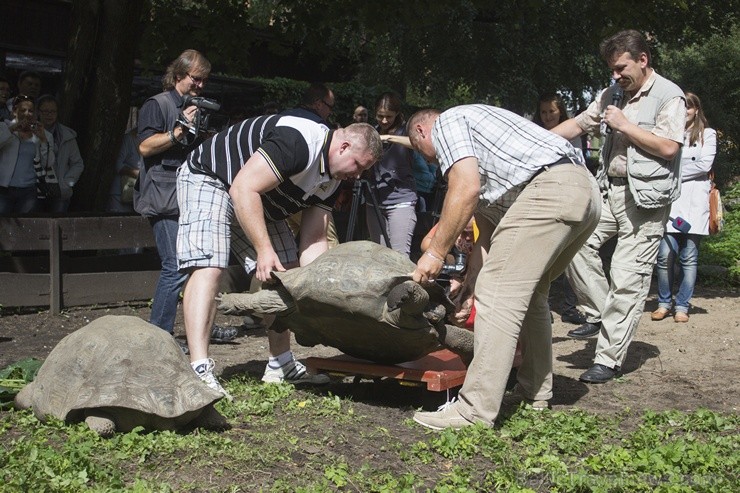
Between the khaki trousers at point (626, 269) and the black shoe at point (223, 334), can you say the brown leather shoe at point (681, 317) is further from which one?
the black shoe at point (223, 334)

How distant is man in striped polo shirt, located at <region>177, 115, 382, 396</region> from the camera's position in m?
5.56

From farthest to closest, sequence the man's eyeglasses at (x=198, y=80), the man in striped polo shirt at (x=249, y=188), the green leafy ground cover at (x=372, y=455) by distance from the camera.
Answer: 1. the man's eyeglasses at (x=198, y=80)
2. the man in striped polo shirt at (x=249, y=188)
3. the green leafy ground cover at (x=372, y=455)

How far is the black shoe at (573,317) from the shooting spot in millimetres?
9031

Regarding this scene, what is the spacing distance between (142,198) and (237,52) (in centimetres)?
578

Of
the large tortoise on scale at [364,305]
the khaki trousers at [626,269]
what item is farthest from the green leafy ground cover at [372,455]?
the khaki trousers at [626,269]

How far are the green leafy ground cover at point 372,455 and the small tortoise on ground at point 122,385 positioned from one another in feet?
0.32

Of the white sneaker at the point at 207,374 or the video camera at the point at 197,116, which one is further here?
the video camera at the point at 197,116

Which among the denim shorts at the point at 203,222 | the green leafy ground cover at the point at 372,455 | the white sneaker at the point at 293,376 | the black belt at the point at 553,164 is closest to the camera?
the green leafy ground cover at the point at 372,455

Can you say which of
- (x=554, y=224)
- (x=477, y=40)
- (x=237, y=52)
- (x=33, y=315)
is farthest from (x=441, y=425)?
(x=477, y=40)

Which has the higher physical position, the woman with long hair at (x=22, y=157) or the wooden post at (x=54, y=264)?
the woman with long hair at (x=22, y=157)

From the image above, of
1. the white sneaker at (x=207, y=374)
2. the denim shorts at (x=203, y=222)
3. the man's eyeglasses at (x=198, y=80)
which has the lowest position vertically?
the white sneaker at (x=207, y=374)

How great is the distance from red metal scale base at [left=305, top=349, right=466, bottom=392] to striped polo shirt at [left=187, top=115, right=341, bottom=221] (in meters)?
0.96

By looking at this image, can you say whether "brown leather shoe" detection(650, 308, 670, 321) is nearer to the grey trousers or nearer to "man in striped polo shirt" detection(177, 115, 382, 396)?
the grey trousers

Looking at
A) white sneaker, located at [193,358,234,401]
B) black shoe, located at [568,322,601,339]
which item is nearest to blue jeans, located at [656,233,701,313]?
black shoe, located at [568,322,601,339]
